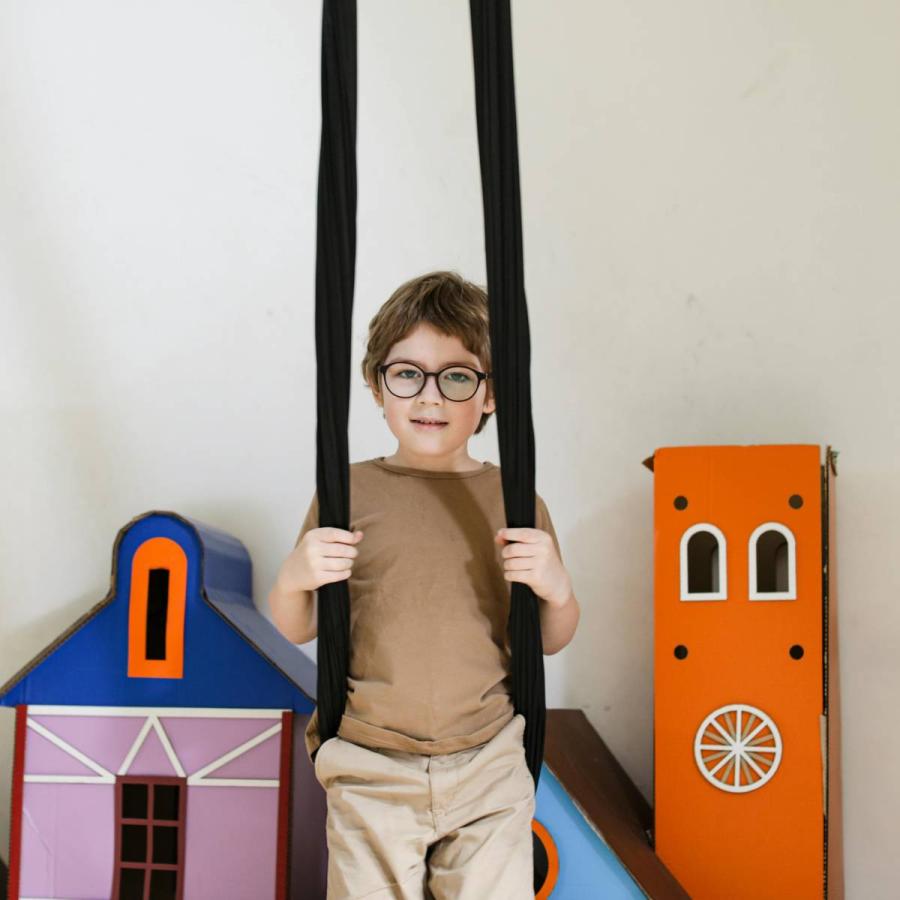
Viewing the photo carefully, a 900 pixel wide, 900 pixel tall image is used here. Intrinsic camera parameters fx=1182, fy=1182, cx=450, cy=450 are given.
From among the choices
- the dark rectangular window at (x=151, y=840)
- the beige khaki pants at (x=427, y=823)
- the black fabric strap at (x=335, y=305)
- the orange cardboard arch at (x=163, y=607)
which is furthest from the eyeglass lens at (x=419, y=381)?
the dark rectangular window at (x=151, y=840)

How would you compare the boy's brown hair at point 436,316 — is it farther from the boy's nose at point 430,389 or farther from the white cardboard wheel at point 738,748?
the white cardboard wheel at point 738,748

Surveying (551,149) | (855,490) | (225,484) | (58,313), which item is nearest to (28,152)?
(58,313)

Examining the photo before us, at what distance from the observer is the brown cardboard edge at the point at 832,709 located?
1.27 metres

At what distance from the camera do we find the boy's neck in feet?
3.60

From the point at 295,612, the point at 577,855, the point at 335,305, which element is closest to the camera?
the point at 335,305

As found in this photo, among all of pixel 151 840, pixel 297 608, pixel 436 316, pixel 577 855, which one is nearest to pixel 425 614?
pixel 297 608

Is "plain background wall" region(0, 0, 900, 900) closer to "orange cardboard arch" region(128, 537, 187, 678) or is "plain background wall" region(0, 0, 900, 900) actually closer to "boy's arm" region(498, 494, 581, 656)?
"orange cardboard arch" region(128, 537, 187, 678)

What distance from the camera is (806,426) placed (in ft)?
4.93

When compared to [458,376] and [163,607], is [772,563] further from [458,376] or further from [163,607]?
[163,607]

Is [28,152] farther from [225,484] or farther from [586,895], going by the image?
Result: [586,895]

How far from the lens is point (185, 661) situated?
1315 mm

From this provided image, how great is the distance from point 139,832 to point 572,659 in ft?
1.85

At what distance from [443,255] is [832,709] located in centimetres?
74

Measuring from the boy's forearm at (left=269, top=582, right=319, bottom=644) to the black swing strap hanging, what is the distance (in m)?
0.08
